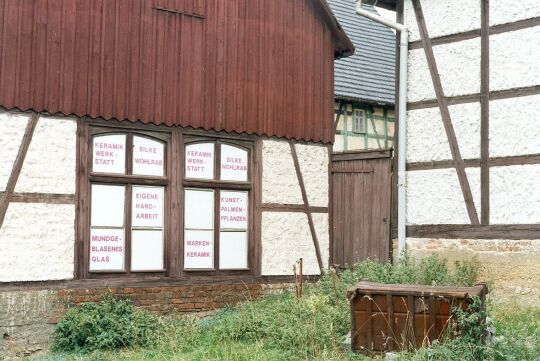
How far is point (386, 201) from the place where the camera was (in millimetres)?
13641

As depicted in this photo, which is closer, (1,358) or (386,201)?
(1,358)

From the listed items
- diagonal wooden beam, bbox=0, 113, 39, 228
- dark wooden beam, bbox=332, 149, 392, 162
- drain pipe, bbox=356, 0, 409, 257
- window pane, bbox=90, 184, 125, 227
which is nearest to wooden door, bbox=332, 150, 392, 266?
dark wooden beam, bbox=332, 149, 392, 162

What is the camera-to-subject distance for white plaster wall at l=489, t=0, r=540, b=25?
11711 mm

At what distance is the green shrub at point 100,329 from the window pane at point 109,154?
1884 mm

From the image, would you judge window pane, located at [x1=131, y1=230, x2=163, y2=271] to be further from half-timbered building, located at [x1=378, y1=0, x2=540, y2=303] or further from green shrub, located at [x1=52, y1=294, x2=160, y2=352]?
half-timbered building, located at [x1=378, y1=0, x2=540, y2=303]

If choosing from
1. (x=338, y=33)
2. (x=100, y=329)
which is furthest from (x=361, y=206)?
(x=100, y=329)

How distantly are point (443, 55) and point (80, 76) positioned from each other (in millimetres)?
5727

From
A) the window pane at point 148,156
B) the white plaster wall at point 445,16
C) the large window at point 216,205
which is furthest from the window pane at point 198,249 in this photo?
the white plaster wall at point 445,16

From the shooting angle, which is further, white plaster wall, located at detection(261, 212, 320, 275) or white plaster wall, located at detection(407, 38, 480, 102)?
white plaster wall, located at detection(261, 212, 320, 275)

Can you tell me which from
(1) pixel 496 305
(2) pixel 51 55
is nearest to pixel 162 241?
(2) pixel 51 55

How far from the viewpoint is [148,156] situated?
38.4 feet

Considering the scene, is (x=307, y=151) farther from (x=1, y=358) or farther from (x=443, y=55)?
(x=1, y=358)

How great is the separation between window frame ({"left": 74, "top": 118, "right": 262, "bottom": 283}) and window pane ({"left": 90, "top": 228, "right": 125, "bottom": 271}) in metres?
0.07

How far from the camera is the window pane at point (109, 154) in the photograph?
1126 centimetres
